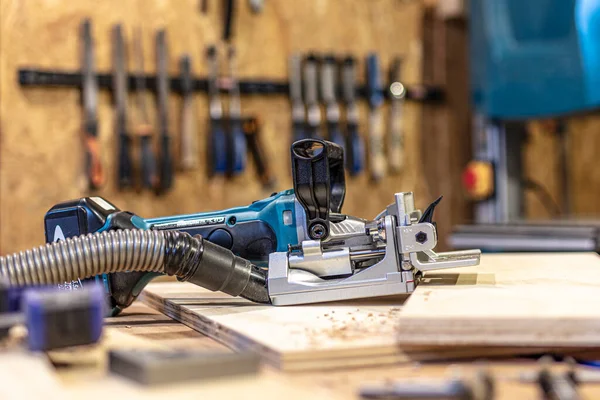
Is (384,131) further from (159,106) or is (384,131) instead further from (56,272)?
(56,272)

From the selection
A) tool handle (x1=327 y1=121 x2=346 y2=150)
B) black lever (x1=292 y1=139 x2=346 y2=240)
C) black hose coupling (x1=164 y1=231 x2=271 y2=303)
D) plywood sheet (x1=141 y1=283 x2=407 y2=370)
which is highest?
tool handle (x1=327 y1=121 x2=346 y2=150)

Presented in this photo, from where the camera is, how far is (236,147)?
3.29 m

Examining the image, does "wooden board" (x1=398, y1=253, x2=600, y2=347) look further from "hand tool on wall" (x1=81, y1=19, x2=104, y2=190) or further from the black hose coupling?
"hand tool on wall" (x1=81, y1=19, x2=104, y2=190)

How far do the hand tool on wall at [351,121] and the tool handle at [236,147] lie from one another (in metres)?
0.52

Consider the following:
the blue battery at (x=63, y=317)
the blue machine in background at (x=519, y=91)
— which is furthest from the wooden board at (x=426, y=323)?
the blue machine in background at (x=519, y=91)

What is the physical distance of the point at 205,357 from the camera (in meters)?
0.87

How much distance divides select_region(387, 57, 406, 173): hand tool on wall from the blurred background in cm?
1

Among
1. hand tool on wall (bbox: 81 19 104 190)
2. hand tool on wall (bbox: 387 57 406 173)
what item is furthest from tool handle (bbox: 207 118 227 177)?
hand tool on wall (bbox: 387 57 406 173)

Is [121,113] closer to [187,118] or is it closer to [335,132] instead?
[187,118]

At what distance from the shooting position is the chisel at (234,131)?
130 inches

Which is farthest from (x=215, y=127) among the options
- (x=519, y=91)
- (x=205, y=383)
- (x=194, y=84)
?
(x=205, y=383)

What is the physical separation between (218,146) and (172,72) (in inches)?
14.9

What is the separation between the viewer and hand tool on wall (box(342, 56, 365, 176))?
3541 mm

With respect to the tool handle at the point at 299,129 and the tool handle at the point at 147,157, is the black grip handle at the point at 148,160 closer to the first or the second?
the tool handle at the point at 147,157
